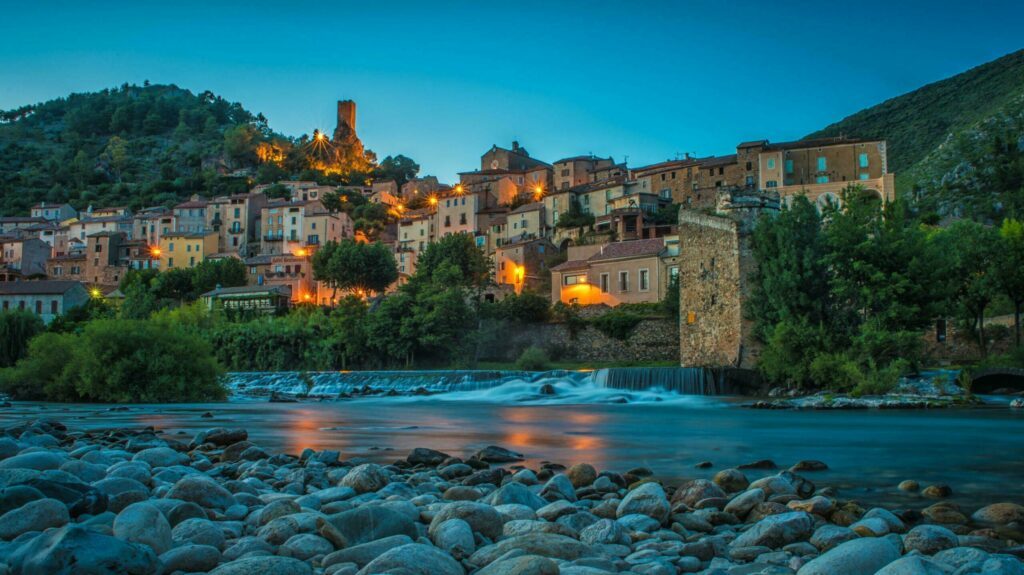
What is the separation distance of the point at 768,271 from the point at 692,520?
20.3 meters

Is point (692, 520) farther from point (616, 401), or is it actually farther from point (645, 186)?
point (645, 186)

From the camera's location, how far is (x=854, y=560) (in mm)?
3914

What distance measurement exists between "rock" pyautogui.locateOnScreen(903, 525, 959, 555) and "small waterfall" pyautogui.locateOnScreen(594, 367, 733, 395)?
65.5ft

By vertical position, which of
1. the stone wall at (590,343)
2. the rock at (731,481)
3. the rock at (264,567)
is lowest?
the rock at (731,481)

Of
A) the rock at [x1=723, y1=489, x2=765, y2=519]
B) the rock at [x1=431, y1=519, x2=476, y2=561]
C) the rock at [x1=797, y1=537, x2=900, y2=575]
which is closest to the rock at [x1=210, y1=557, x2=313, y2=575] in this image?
the rock at [x1=431, y1=519, x2=476, y2=561]

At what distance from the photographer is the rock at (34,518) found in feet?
13.9

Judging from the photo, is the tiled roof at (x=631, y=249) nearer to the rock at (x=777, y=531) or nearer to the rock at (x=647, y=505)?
the rock at (x=647, y=505)

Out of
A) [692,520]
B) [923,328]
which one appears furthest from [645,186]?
[692,520]

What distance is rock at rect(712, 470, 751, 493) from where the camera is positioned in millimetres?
7086

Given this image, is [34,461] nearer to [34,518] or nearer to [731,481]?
[34,518]

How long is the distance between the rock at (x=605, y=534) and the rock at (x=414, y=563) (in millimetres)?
1181

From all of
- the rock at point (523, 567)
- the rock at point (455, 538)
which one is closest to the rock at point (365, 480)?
the rock at point (455, 538)

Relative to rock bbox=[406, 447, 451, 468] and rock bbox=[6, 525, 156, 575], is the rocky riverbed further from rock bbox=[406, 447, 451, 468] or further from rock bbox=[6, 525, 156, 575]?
rock bbox=[406, 447, 451, 468]

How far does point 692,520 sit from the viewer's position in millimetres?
5395
